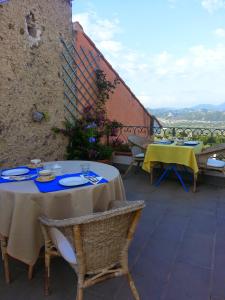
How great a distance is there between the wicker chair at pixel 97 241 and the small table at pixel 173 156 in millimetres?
2339

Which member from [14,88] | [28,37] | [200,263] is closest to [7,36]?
[28,37]

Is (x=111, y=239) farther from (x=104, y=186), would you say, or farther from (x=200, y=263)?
(x=200, y=263)

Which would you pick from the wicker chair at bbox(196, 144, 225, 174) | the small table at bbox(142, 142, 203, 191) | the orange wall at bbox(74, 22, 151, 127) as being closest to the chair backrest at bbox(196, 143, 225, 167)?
the wicker chair at bbox(196, 144, 225, 174)

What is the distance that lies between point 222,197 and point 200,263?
5.56 ft

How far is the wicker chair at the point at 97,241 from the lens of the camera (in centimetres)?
126

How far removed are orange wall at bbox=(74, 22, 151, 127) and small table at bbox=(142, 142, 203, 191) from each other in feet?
7.14

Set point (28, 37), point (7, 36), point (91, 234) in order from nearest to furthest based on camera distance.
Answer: point (91, 234) < point (7, 36) < point (28, 37)

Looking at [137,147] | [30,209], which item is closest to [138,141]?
[137,147]

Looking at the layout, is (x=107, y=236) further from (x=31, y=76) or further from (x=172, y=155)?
(x=31, y=76)

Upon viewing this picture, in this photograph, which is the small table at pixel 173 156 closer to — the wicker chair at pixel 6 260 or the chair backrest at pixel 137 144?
the chair backrest at pixel 137 144

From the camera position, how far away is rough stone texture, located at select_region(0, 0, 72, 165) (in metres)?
3.29

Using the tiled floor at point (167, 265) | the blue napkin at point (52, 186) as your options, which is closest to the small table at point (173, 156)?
the tiled floor at point (167, 265)

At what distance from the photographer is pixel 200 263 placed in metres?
1.97

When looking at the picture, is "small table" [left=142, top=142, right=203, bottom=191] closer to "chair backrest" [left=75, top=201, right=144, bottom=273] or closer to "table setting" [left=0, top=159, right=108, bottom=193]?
"table setting" [left=0, top=159, right=108, bottom=193]
